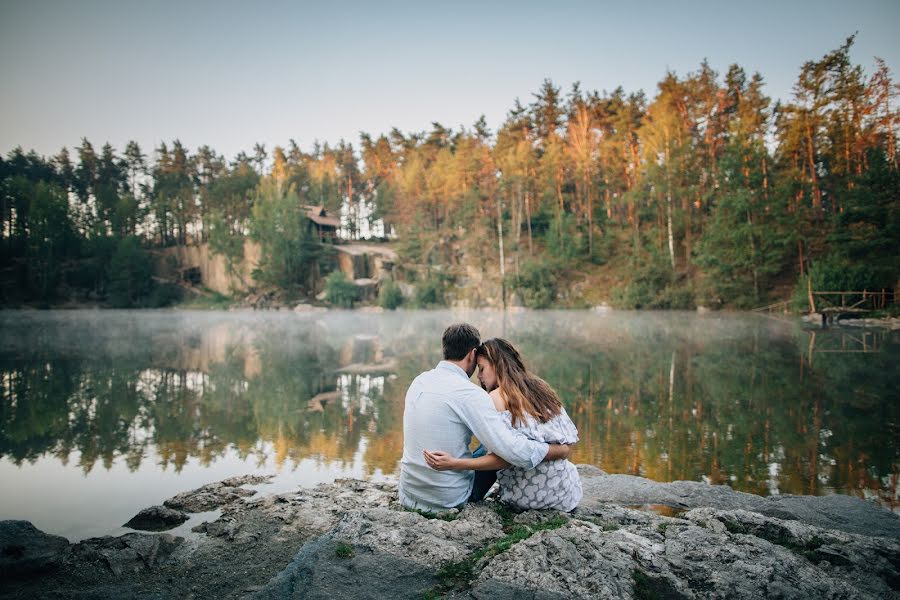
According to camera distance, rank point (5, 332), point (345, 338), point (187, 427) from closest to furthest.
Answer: point (187, 427) < point (345, 338) < point (5, 332)

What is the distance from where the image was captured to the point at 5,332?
28.5 m

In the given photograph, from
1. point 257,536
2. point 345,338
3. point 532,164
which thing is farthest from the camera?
point 532,164

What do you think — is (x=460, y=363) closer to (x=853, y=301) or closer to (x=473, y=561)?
(x=473, y=561)

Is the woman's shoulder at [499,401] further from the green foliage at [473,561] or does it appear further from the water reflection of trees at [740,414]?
the water reflection of trees at [740,414]

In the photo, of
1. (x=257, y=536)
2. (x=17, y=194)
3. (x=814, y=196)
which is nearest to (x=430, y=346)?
(x=257, y=536)

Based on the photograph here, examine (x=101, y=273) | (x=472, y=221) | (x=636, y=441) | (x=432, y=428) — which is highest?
(x=472, y=221)

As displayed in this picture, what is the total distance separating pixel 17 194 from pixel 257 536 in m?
73.7

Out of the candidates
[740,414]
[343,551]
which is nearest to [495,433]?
[343,551]

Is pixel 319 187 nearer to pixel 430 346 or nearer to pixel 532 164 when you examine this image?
pixel 532 164

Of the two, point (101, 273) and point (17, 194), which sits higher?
point (17, 194)

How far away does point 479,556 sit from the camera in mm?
3213

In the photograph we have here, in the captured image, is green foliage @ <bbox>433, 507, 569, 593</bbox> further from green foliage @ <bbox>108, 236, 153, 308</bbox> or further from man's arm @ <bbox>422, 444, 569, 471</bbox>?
green foliage @ <bbox>108, 236, 153, 308</bbox>

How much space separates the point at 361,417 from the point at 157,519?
16.2 ft

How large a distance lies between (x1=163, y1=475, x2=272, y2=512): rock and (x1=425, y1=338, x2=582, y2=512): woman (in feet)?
11.2
